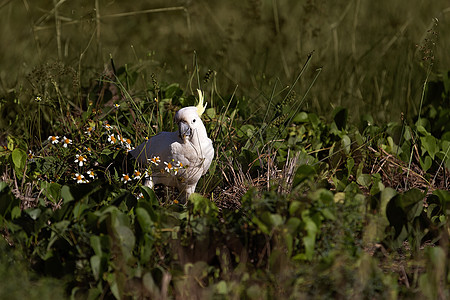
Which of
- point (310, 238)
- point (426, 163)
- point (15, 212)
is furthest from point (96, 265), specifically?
point (426, 163)

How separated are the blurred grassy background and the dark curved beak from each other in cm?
88

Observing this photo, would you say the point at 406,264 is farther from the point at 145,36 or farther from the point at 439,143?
the point at 145,36

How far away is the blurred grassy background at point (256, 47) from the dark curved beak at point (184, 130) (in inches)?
34.8

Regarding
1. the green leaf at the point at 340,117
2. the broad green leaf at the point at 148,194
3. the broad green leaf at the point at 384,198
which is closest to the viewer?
the broad green leaf at the point at 384,198

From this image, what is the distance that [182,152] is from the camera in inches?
111

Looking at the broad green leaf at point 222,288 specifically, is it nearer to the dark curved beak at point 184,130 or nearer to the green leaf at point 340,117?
the dark curved beak at point 184,130

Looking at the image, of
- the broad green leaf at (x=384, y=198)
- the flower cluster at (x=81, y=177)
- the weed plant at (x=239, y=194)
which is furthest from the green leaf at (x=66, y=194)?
the broad green leaf at (x=384, y=198)

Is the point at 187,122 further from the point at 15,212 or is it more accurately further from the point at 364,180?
the point at 364,180

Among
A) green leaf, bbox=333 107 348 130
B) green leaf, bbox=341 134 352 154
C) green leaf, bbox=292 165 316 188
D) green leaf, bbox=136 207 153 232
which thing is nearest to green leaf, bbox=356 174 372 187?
green leaf, bbox=341 134 352 154

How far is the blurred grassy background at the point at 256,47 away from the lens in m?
4.17

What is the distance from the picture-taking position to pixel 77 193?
2537mm

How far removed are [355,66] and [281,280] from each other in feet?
9.17

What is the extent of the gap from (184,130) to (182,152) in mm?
142

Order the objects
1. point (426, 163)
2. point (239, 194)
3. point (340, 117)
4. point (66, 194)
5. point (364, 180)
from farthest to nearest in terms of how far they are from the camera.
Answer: point (340, 117) < point (426, 163) < point (364, 180) < point (239, 194) < point (66, 194)
